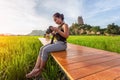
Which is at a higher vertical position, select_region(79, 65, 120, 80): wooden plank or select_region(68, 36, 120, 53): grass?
select_region(79, 65, 120, 80): wooden plank

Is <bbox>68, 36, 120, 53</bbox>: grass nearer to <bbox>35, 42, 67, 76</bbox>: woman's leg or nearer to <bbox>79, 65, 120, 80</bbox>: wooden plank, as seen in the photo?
<bbox>35, 42, 67, 76</bbox>: woman's leg

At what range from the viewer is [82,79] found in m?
1.66

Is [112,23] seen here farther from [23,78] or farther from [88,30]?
[23,78]

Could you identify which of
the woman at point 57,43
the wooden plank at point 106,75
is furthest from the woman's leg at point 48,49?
the wooden plank at point 106,75

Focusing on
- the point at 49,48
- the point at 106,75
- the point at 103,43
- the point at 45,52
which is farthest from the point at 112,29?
the point at 106,75

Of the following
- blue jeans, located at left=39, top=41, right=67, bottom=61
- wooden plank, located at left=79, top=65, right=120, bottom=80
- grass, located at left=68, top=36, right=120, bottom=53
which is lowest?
grass, located at left=68, top=36, right=120, bottom=53

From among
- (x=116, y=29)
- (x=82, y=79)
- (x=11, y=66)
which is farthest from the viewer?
(x=116, y=29)

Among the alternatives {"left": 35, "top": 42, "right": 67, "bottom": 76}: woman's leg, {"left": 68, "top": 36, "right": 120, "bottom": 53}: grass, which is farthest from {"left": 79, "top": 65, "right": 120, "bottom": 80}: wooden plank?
{"left": 68, "top": 36, "right": 120, "bottom": 53}: grass

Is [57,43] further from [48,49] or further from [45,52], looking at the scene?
[45,52]

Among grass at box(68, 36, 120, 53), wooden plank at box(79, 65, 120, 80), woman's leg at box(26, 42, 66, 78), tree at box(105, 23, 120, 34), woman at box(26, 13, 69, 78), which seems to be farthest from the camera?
tree at box(105, 23, 120, 34)

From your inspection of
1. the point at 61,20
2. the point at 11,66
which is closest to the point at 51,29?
the point at 61,20

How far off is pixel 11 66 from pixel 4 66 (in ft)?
0.77

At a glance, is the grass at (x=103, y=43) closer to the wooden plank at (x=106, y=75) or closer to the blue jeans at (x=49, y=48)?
the blue jeans at (x=49, y=48)

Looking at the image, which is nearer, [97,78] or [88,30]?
[97,78]
